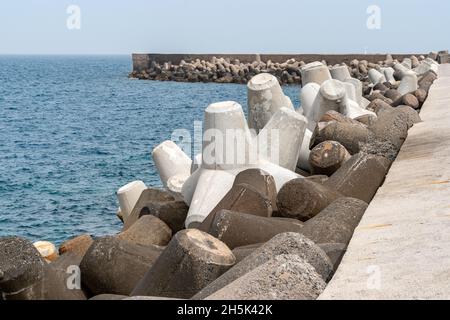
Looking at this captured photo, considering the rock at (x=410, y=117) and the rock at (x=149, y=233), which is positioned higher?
the rock at (x=410, y=117)

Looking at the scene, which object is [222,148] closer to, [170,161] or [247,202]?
[247,202]

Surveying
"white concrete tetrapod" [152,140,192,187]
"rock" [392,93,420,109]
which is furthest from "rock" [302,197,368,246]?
"rock" [392,93,420,109]

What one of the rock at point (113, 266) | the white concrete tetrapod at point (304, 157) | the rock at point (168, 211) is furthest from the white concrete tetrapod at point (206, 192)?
the white concrete tetrapod at point (304, 157)

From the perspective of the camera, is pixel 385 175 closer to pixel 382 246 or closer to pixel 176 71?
pixel 382 246

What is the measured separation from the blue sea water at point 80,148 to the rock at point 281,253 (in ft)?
20.5

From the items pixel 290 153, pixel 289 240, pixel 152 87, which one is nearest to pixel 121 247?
pixel 289 240

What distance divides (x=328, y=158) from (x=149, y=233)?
159 centimetres

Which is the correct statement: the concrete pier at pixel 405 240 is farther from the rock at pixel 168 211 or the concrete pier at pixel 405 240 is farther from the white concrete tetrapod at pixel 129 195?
the white concrete tetrapod at pixel 129 195

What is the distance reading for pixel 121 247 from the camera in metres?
3.87

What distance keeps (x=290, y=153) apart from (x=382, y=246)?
3.34 m

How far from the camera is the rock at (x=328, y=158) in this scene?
5547 mm

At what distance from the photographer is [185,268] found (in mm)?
3219

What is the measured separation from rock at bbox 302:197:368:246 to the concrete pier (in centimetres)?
11

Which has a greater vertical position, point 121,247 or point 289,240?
point 289,240
